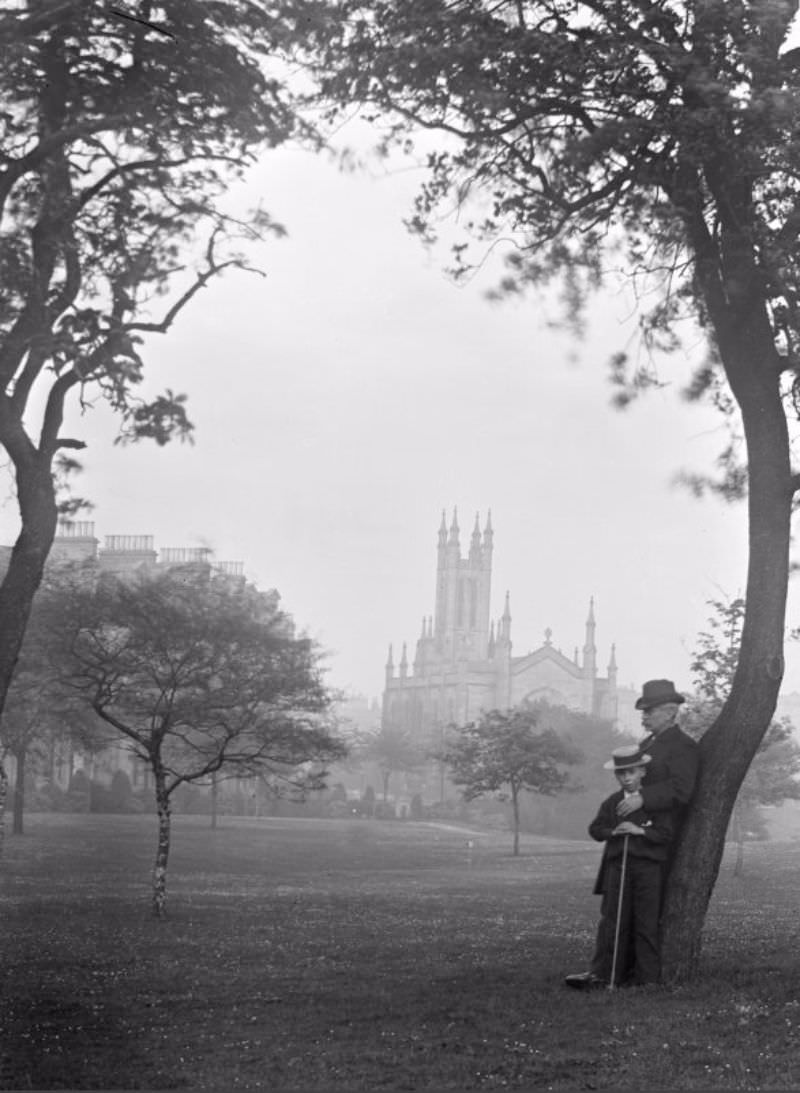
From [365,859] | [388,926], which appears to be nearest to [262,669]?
[388,926]

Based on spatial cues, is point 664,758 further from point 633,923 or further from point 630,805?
point 633,923

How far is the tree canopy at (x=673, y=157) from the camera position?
10.8m

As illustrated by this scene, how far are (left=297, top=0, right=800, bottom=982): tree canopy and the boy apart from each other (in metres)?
0.18

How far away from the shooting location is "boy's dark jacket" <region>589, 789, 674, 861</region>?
10656mm

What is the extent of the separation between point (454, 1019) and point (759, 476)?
192 inches

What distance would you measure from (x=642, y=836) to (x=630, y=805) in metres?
0.29

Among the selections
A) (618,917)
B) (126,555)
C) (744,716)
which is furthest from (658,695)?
(126,555)

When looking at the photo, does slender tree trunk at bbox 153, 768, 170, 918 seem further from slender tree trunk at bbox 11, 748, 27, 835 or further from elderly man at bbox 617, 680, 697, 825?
slender tree trunk at bbox 11, 748, 27, 835

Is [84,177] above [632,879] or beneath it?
above

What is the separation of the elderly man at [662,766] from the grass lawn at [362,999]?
1.14 m

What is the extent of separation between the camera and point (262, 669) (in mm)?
19719

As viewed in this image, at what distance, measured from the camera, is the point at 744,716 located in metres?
10.7

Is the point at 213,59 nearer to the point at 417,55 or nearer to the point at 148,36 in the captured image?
the point at 148,36

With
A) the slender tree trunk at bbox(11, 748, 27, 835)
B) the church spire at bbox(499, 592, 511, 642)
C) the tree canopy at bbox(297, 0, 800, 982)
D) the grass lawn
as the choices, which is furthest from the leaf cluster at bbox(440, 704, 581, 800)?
the church spire at bbox(499, 592, 511, 642)
